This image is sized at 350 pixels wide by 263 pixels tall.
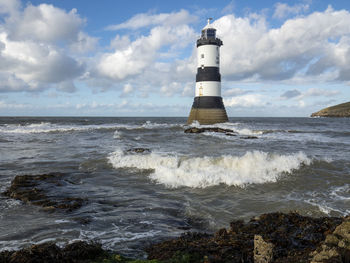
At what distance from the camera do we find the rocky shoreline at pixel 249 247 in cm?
326

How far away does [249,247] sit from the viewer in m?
3.80

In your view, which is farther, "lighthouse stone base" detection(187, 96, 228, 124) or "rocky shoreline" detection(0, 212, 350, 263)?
"lighthouse stone base" detection(187, 96, 228, 124)

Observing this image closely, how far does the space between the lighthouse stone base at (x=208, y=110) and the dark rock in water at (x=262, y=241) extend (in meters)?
28.1

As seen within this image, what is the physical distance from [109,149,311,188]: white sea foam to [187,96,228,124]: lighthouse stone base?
21.3m

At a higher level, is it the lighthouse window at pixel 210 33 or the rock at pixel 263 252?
the lighthouse window at pixel 210 33

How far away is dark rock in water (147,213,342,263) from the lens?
11.5 feet

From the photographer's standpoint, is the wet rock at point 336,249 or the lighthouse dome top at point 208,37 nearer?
the wet rock at point 336,249

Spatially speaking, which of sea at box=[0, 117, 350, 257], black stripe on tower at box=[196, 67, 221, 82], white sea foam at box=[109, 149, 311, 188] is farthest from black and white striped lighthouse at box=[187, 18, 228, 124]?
white sea foam at box=[109, 149, 311, 188]

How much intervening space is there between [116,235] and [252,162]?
727 centimetres

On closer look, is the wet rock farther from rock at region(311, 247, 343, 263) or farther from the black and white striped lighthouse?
the black and white striped lighthouse

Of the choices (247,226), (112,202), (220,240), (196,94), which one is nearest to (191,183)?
(112,202)

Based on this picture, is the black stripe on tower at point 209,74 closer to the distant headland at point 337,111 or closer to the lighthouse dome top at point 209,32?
the lighthouse dome top at point 209,32

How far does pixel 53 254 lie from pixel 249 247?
8.73 feet

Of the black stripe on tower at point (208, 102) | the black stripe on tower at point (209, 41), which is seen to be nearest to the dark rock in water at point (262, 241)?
the black stripe on tower at point (208, 102)
